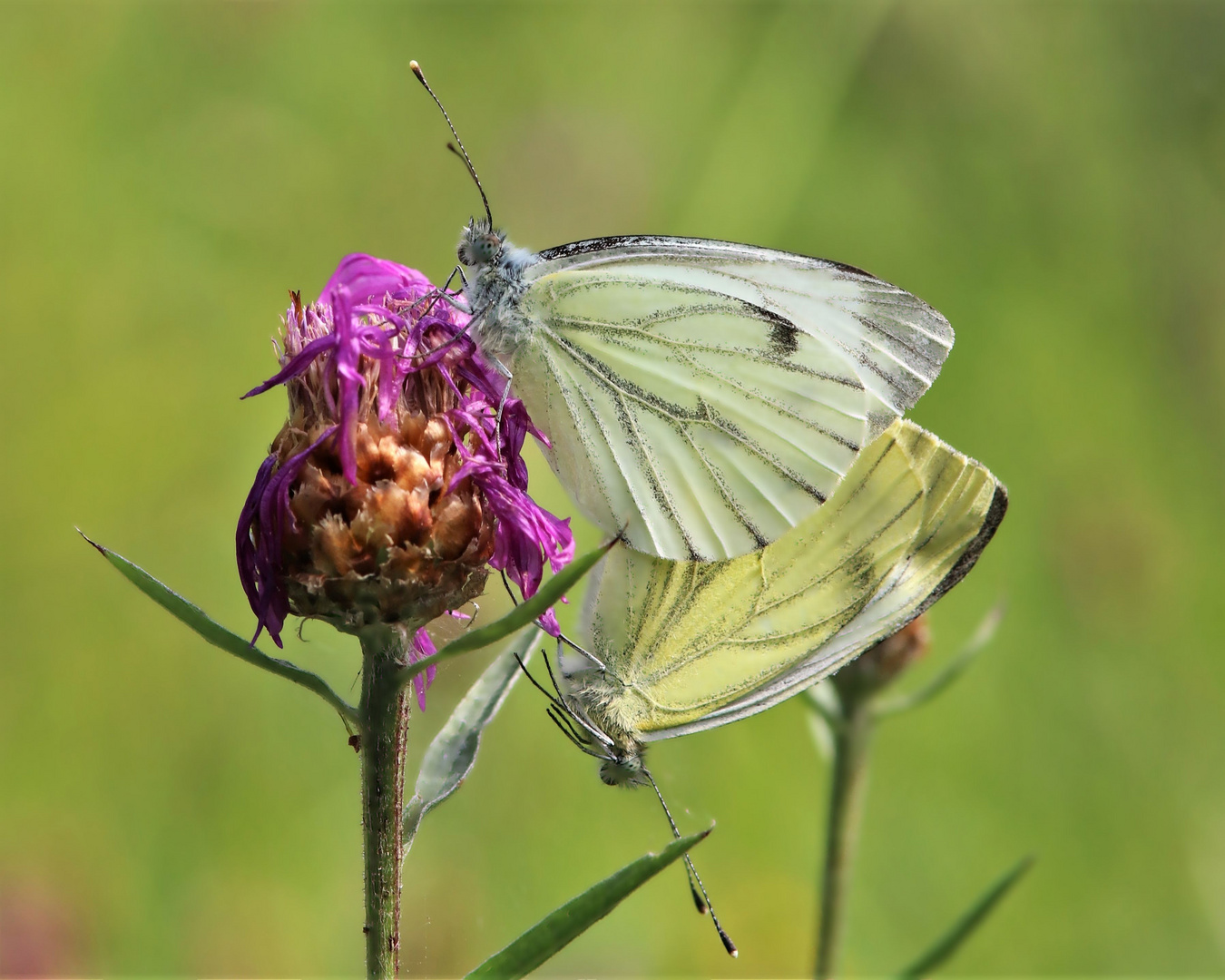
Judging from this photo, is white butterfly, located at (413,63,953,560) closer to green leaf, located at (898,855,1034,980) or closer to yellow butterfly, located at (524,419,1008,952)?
yellow butterfly, located at (524,419,1008,952)

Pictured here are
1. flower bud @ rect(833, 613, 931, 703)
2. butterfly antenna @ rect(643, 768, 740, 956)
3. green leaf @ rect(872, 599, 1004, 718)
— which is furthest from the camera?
flower bud @ rect(833, 613, 931, 703)

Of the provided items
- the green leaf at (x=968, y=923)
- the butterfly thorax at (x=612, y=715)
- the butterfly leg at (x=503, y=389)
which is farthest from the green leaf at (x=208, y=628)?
the green leaf at (x=968, y=923)

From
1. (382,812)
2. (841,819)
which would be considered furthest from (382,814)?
(841,819)

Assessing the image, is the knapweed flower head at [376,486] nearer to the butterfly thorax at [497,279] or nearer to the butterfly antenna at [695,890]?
the butterfly thorax at [497,279]

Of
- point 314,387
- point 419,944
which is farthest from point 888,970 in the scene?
point 314,387

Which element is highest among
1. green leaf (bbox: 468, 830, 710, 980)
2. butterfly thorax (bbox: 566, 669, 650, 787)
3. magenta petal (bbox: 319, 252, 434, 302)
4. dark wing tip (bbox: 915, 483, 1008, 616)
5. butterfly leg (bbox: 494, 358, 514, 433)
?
magenta petal (bbox: 319, 252, 434, 302)

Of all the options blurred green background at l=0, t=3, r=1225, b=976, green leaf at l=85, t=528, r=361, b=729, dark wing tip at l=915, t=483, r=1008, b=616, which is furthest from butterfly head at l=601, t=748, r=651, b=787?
green leaf at l=85, t=528, r=361, b=729

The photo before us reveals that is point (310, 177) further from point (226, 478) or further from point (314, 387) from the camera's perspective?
point (314, 387)
